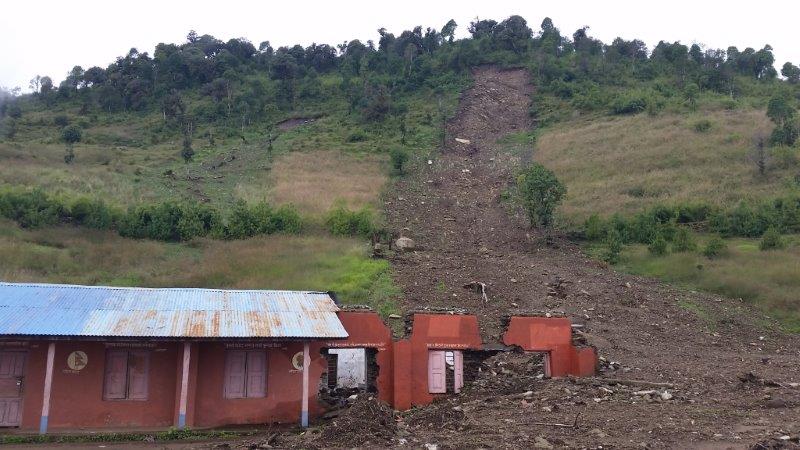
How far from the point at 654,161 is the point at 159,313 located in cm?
3665

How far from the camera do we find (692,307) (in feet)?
74.4

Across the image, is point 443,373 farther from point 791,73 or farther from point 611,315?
point 791,73

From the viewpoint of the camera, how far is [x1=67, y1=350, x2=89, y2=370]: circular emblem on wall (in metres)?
14.2

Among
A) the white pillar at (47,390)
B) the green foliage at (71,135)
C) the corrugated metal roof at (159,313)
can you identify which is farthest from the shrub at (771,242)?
the green foliage at (71,135)

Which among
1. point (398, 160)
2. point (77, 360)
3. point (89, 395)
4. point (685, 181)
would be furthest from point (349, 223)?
point (685, 181)

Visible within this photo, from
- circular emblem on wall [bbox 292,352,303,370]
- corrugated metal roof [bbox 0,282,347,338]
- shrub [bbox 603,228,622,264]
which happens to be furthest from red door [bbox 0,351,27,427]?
shrub [bbox 603,228,622,264]

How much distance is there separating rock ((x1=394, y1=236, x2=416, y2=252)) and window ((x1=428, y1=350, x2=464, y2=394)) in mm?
12198

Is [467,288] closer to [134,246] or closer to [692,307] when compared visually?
[692,307]

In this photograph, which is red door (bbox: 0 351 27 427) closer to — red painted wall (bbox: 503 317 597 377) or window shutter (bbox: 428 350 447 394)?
window shutter (bbox: 428 350 447 394)

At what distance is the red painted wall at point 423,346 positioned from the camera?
52.9 ft

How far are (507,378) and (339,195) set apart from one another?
23.5m

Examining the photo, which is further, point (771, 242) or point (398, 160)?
point (398, 160)

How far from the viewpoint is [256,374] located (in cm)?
1536

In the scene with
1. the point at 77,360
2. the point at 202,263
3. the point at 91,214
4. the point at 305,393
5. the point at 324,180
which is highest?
the point at 324,180
